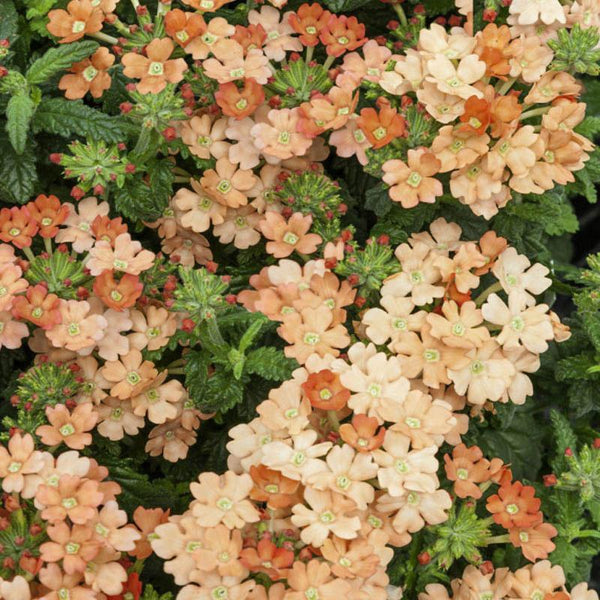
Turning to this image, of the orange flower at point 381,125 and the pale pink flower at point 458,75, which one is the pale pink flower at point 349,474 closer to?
the orange flower at point 381,125

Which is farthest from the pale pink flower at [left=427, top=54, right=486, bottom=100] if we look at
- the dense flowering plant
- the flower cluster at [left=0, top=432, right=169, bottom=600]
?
the flower cluster at [left=0, top=432, right=169, bottom=600]

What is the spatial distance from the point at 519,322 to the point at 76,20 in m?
1.33

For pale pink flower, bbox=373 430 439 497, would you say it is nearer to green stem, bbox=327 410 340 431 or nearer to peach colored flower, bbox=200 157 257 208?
green stem, bbox=327 410 340 431

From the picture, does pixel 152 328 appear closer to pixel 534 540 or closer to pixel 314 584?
pixel 314 584

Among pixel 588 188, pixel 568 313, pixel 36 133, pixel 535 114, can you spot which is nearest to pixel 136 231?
pixel 36 133

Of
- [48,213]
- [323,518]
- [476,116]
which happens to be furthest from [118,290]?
[476,116]

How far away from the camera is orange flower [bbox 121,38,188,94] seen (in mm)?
2229

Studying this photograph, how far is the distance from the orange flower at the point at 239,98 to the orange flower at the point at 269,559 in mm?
1043

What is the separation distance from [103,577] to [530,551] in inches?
38.0

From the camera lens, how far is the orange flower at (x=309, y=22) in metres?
2.41

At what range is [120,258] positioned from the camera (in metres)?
2.20

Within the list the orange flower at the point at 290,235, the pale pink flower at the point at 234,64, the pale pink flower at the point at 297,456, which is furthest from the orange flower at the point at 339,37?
the pale pink flower at the point at 297,456

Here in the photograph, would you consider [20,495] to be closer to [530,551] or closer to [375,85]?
[530,551]

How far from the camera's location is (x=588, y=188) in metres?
2.55
